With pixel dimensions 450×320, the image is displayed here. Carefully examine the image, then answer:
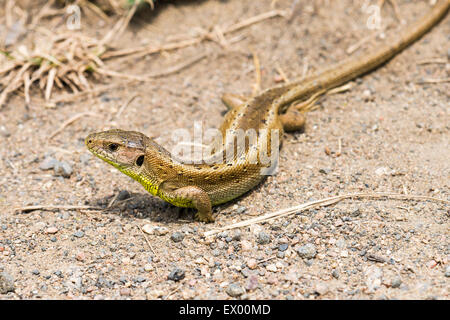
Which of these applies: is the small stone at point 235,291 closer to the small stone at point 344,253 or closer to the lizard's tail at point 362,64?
the small stone at point 344,253

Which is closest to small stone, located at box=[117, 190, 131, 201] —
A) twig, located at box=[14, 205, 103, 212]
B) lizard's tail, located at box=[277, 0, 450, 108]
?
twig, located at box=[14, 205, 103, 212]

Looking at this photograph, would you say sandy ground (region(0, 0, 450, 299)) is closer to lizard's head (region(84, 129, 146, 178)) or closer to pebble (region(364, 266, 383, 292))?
pebble (region(364, 266, 383, 292))

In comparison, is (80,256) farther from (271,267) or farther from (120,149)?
(271,267)

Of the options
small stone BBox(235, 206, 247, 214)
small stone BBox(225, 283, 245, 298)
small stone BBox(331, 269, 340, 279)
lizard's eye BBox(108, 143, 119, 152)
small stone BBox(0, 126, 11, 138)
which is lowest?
small stone BBox(225, 283, 245, 298)

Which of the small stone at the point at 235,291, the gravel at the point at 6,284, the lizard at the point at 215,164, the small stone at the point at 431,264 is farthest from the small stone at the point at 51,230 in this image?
the small stone at the point at 431,264

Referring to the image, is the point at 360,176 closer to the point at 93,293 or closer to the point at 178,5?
the point at 93,293

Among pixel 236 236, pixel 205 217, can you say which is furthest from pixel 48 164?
pixel 236 236
